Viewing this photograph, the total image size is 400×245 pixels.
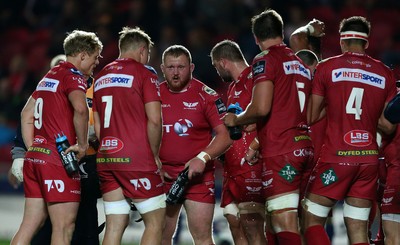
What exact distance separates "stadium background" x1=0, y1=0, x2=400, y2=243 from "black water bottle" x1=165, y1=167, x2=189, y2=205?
244 inches

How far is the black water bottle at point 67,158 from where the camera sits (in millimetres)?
8641

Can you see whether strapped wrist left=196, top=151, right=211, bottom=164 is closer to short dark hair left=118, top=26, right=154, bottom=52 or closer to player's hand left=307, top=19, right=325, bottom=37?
short dark hair left=118, top=26, right=154, bottom=52

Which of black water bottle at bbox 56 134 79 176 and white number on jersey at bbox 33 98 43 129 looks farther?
white number on jersey at bbox 33 98 43 129

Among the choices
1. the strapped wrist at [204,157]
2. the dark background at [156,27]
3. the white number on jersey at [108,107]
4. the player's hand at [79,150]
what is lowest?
the dark background at [156,27]

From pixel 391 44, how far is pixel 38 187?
8.59 meters

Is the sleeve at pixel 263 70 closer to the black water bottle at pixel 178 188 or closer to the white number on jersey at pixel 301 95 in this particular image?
the white number on jersey at pixel 301 95

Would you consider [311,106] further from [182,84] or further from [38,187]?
[38,187]

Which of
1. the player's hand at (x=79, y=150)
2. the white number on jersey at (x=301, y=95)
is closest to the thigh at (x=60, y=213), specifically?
the player's hand at (x=79, y=150)

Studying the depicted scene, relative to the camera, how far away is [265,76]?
841 cm

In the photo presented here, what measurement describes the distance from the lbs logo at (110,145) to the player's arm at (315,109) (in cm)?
179

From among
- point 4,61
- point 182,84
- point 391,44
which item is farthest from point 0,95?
point 182,84

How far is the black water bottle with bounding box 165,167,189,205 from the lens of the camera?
9.00 m

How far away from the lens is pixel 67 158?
28.3 ft

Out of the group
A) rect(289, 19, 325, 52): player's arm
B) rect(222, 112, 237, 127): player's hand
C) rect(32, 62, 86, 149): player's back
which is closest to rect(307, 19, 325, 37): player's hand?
rect(289, 19, 325, 52): player's arm
